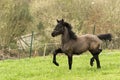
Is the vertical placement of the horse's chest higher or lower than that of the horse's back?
lower

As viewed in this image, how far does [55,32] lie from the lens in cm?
1259

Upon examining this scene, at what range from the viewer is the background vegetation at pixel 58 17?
3275 centimetres

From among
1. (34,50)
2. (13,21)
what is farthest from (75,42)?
(13,21)

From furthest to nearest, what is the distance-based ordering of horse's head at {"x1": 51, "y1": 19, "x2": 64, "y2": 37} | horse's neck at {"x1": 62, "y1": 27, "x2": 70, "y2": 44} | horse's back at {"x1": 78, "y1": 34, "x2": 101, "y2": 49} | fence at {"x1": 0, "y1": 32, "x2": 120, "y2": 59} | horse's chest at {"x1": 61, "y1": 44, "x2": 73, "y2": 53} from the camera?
fence at {"x1": 0, "y1": 32, "x2": 120, "y2": 59}, horse's back at {"x1": 78, "y1": 34, "x2": 101, "y2": 49}, horse's neck at {"x1": 62, "y1": 27, "x2": 70, "y2": 44}, horse's chest at {"x1": 61, "y1": 44, "x2": 73, "y2": 53}, horse's head at {"x1": 51, "y1": 19, "x2": 64, "y2": 37}

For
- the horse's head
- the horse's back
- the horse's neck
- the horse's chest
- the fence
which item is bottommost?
the fence

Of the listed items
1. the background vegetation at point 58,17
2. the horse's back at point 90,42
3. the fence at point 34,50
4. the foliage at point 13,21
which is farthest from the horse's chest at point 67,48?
the background vegetation at point 58,17

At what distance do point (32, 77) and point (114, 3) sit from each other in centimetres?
2504

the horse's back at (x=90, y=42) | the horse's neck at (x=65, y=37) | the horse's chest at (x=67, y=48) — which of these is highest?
the horse's neck at (x=65, y=37)

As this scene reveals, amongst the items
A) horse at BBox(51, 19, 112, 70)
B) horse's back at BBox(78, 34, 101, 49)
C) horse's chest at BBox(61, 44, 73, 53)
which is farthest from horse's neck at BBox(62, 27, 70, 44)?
horse's back at BBox(78, 34, 101, 49)

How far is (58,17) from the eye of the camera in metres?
35.0

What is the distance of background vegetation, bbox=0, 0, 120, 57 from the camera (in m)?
32.8

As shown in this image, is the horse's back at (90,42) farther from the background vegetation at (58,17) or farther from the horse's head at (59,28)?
the background vegetation at (58,17)

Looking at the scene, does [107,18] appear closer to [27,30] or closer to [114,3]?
[114,3]

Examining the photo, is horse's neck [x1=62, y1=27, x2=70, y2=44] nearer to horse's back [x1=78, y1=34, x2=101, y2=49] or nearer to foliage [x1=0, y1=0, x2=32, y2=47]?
horse's back [x1=78, y1=34, x2=101, y2=49]
